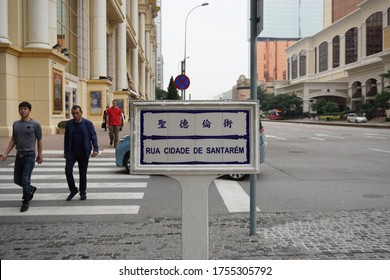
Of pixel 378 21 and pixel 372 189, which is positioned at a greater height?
pixel 378 21

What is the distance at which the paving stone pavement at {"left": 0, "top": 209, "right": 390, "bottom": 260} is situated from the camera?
4.50 metres

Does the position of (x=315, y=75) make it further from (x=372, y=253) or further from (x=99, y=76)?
(x=372, y=253)

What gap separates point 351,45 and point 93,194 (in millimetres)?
85360

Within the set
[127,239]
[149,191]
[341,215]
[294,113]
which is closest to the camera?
[127,239]

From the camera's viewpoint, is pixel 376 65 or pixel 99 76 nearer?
pixel 99 76

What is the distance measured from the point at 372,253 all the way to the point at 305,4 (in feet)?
696

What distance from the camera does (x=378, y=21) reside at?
7212 centimetres

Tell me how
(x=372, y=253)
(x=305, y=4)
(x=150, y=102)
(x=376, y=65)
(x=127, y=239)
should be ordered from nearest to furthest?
(x=150, y=102) < (x=372, y=253) < (x=127, y=239) < (x=376, y=65) < (x=305, y=4)

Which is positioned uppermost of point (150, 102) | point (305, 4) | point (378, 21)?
point (305, 4)

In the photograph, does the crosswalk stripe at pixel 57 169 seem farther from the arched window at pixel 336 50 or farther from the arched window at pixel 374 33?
the arched window at pixel 336 50

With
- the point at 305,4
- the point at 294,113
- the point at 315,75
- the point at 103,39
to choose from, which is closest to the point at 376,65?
the point at 294,113

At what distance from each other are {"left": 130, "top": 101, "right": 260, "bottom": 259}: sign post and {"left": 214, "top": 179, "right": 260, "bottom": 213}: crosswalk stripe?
142 inches

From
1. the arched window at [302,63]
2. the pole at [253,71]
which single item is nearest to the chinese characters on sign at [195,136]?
the pole at [253,71]

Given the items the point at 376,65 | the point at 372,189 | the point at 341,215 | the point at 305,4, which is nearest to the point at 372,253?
the point at 341,215
